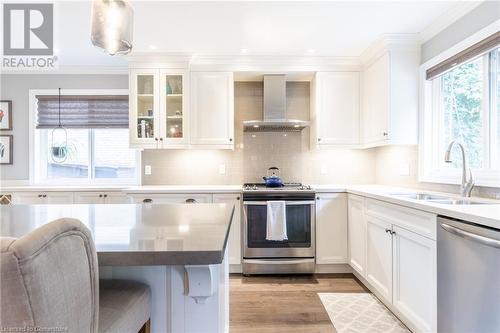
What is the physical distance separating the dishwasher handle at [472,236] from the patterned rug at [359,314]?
3.33 ft

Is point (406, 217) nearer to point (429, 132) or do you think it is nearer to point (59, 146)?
point (429, 132)

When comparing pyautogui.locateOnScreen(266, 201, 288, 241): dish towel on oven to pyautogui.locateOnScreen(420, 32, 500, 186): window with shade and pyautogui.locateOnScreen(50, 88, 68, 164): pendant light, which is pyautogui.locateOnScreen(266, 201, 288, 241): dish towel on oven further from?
pyautogui.locateOnScreen(50, 88, 68, 164): pendant light

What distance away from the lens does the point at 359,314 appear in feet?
7.10

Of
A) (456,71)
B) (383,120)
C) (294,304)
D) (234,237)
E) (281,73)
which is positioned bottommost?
(294,304)

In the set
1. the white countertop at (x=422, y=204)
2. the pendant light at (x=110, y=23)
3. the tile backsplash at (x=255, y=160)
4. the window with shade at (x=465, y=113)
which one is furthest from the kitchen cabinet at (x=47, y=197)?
the window with shade at (x=465, y=113)

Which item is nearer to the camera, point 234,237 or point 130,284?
point 130,284

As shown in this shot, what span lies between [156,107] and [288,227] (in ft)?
6.62

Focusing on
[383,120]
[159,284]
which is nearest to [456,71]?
[383,120]

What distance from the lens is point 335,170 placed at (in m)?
3.51

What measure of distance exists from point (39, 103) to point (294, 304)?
154 inches

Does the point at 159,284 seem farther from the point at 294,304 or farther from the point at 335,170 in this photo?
the point at 335,170

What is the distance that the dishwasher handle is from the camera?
1.14m
